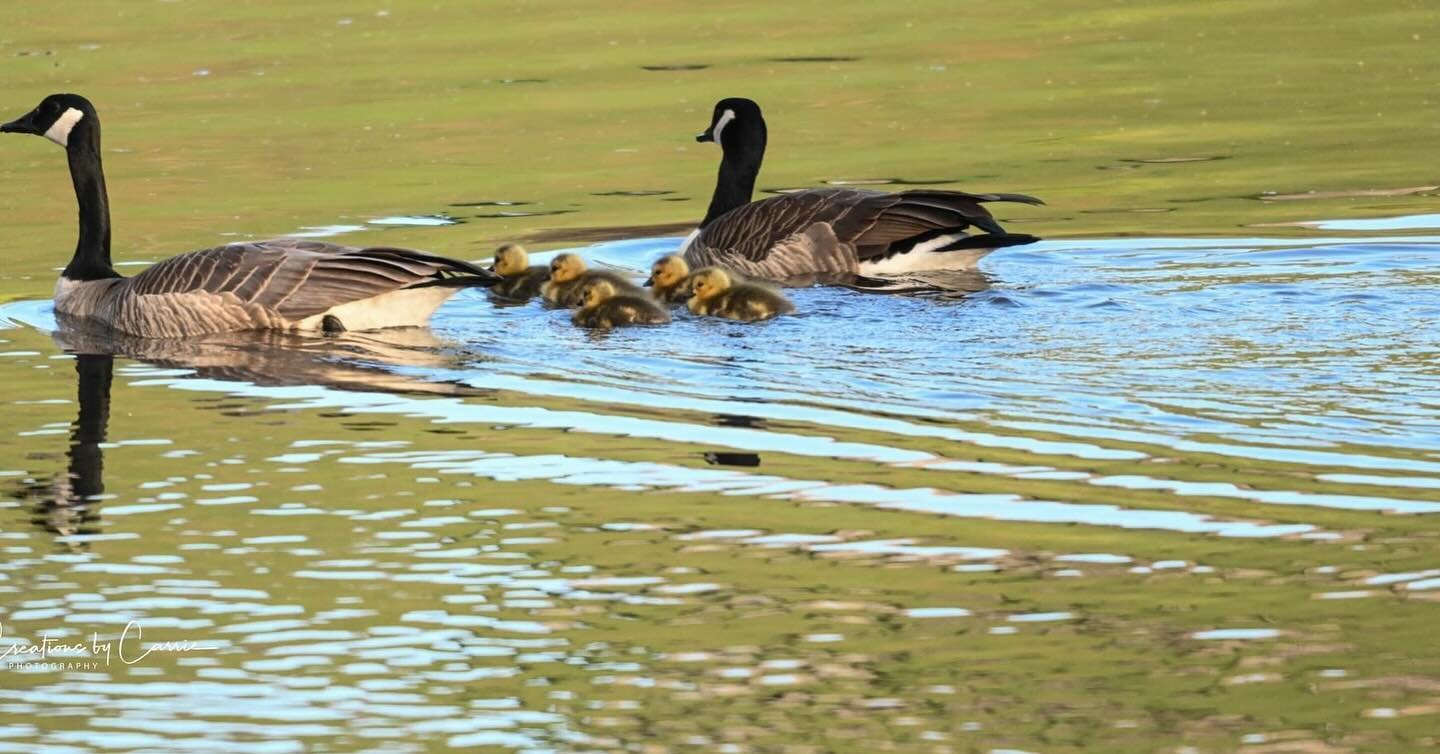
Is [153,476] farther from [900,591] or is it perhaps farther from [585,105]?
[585,105]

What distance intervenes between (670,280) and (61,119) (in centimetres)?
422

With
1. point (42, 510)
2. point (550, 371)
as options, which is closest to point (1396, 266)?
point (550, 371)

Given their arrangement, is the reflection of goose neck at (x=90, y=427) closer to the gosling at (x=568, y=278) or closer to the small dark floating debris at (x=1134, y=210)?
the gosling at (x=568, y=278)

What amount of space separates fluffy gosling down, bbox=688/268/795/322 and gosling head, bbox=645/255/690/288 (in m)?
0.48

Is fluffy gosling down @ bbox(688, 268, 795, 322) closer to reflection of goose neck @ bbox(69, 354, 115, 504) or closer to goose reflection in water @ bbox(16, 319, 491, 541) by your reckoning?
goose reflection in water @ bbox(16, 319, 491, 541)

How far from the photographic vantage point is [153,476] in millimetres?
9375

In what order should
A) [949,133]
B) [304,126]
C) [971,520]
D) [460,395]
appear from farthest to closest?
[304,126], [949,133], [460,395], [971,520]

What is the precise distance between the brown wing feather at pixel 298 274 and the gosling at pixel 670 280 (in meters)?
1.31

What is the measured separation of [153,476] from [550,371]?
8.71 ft

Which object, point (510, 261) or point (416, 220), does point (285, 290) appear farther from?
point (416, 220)

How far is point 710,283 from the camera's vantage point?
12922 mm

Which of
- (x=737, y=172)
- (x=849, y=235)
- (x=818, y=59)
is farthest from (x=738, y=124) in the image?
(x=818, y=59)

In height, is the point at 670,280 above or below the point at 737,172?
below

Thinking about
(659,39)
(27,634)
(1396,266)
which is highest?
(659,39)
